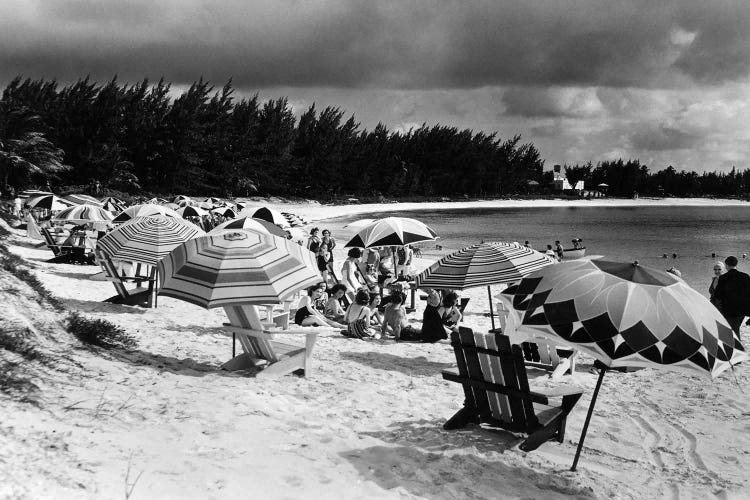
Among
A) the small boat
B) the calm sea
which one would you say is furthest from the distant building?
the small boat

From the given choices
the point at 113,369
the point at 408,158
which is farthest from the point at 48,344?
the point at 408,158

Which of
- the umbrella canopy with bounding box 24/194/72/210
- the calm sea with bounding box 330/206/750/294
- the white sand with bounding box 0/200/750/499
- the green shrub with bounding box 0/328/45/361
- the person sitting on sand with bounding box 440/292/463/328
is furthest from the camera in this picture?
the calm sea with bounding box 330/206/750/294

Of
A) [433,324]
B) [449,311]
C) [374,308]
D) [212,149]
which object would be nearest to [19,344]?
[433,324]

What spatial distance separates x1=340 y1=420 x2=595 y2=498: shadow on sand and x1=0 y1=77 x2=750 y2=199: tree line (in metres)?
44.4

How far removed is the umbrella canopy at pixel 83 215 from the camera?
18.1m

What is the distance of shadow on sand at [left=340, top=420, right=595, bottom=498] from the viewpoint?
15.5 feet

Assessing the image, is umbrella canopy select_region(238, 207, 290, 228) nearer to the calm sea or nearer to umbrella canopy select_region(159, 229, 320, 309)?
umbrella canopy select_region(159, 229, 320, 309)

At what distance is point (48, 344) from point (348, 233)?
38972 mm

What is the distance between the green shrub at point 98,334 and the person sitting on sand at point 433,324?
13.4 feet

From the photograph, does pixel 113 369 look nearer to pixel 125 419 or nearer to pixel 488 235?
pixel 125 419

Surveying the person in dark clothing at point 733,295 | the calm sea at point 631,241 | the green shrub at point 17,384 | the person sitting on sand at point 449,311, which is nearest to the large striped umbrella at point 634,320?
the green shrub at point 17,384

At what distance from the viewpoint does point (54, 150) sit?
53812 millimetres

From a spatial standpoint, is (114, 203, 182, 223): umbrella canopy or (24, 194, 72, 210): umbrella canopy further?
(24, 194, 72, 210): umbrella canopy

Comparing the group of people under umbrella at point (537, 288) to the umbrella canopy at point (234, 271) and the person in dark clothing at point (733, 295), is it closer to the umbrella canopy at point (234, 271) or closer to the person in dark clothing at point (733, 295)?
the umbrella canopy at point (234, 271)
